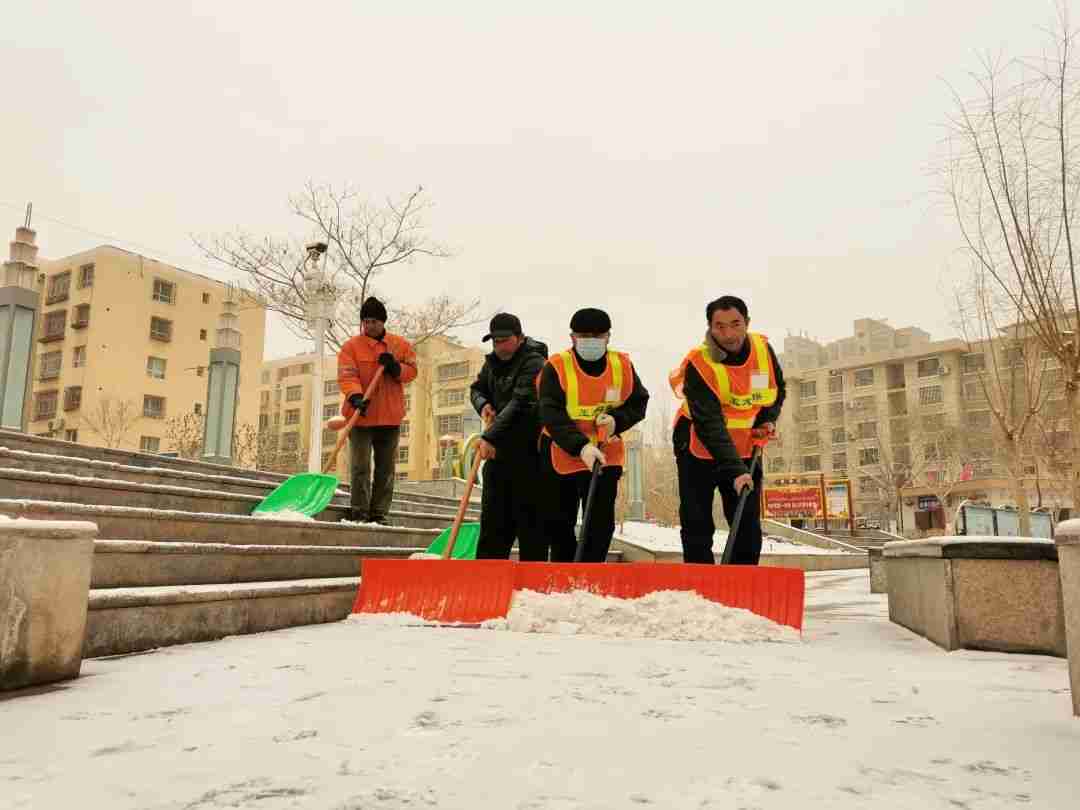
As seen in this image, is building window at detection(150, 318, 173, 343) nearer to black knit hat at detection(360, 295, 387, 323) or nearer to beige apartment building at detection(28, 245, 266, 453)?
beige apartment building at detection(28, 245, 266, 453)

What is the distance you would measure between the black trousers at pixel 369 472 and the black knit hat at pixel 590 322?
1985 mm

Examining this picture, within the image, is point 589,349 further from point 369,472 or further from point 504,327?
point 369,472

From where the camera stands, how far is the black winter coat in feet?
15.2

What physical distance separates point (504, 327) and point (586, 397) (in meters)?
0.80

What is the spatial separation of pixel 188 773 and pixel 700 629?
249 cm

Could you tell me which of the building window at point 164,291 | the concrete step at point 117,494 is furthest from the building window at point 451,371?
the concrete step at point 117,494

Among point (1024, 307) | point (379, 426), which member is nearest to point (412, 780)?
point (379, 426)

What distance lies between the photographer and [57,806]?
131 cm

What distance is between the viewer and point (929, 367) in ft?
174

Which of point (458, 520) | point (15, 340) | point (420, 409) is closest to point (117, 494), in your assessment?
point (458, 520)

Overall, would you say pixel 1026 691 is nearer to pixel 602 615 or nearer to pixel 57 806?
pixel 602 615

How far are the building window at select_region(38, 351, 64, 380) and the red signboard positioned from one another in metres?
32.5

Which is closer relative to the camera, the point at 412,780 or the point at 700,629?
the point at 412,780

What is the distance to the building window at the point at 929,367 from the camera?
171 feet
